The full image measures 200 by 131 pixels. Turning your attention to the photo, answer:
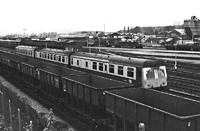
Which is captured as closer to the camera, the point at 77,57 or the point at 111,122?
the point at 111,122

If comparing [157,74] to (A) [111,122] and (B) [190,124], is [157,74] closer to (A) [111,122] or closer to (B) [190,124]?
(A) [111,122]

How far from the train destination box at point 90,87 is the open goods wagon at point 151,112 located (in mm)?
1034

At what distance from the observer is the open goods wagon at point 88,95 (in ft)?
38.9

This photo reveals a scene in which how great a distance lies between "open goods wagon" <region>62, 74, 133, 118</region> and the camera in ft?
38.9

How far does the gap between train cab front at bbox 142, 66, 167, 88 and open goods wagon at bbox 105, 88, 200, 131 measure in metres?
4.07

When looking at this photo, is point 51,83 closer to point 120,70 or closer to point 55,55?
point 120,70

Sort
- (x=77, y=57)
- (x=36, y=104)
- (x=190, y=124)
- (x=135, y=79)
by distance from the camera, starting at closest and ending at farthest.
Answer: (x=190, y=124) → (x=135, y=79) → (x=36, y=104) → (x=77, y=57)

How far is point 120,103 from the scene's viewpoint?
9930 mm

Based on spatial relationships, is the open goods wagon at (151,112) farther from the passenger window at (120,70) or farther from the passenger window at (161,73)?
the passenger window at (120,70)

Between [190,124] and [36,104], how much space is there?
14.1 metres

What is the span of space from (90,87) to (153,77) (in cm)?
566

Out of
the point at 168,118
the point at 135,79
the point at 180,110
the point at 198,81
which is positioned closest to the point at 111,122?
the point at 180,110

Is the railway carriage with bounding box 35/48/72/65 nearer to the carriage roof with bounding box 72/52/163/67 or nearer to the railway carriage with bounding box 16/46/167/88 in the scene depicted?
the railway carriage with bounding box 16/46/167/88

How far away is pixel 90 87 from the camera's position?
1235 cm
